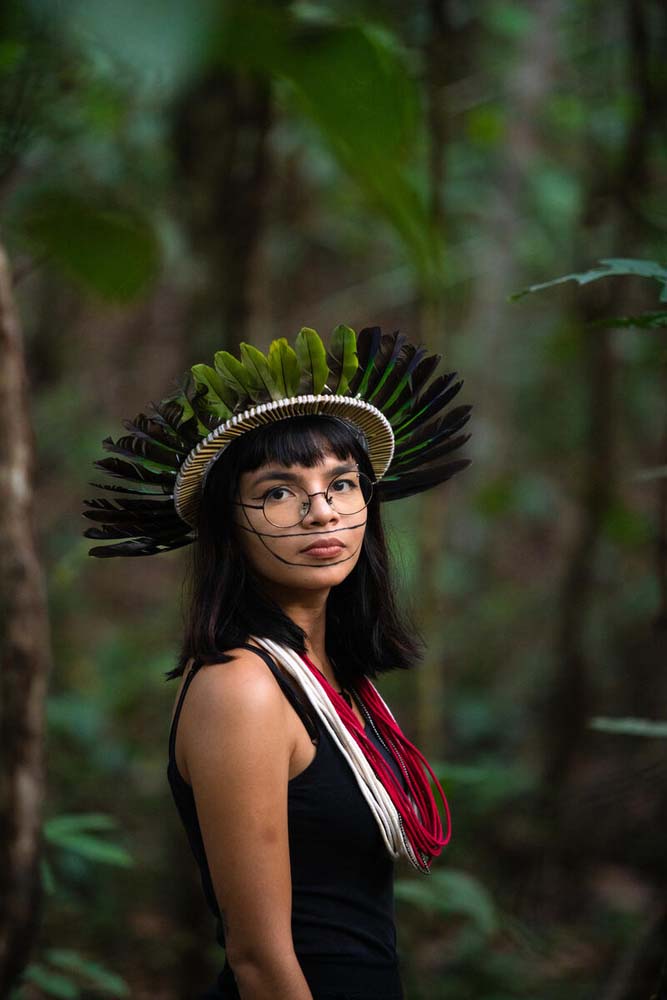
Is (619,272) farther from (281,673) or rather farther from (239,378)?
(281,673)

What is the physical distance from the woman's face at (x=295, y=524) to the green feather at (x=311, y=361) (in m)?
0.14

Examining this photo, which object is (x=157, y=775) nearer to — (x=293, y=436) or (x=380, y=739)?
(x=380, y=739)

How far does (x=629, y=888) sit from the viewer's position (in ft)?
18.0

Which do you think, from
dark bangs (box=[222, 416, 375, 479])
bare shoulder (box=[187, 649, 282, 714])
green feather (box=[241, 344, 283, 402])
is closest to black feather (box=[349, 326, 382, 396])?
dark bangs (box=[222, 416, 375, 479])

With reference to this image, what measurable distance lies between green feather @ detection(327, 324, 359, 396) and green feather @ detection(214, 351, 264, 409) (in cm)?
17

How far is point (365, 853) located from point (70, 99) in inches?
147

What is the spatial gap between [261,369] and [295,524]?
303mm

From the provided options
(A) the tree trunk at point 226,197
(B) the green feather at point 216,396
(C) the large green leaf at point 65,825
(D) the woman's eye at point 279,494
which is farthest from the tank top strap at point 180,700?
(A) the tree trunk at point 226,197

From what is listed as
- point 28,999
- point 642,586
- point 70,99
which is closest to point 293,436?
point 28,999

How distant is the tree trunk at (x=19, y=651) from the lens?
2562 millimetres

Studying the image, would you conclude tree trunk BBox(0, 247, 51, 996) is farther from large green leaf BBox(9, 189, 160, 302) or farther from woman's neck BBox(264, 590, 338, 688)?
woman's neck BBox(264, 590, 338, 688)

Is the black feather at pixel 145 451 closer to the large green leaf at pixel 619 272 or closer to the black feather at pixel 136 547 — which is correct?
the black feather at pixel 136 547

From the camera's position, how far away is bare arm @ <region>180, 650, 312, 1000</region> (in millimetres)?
1739

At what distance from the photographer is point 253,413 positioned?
1.93m
